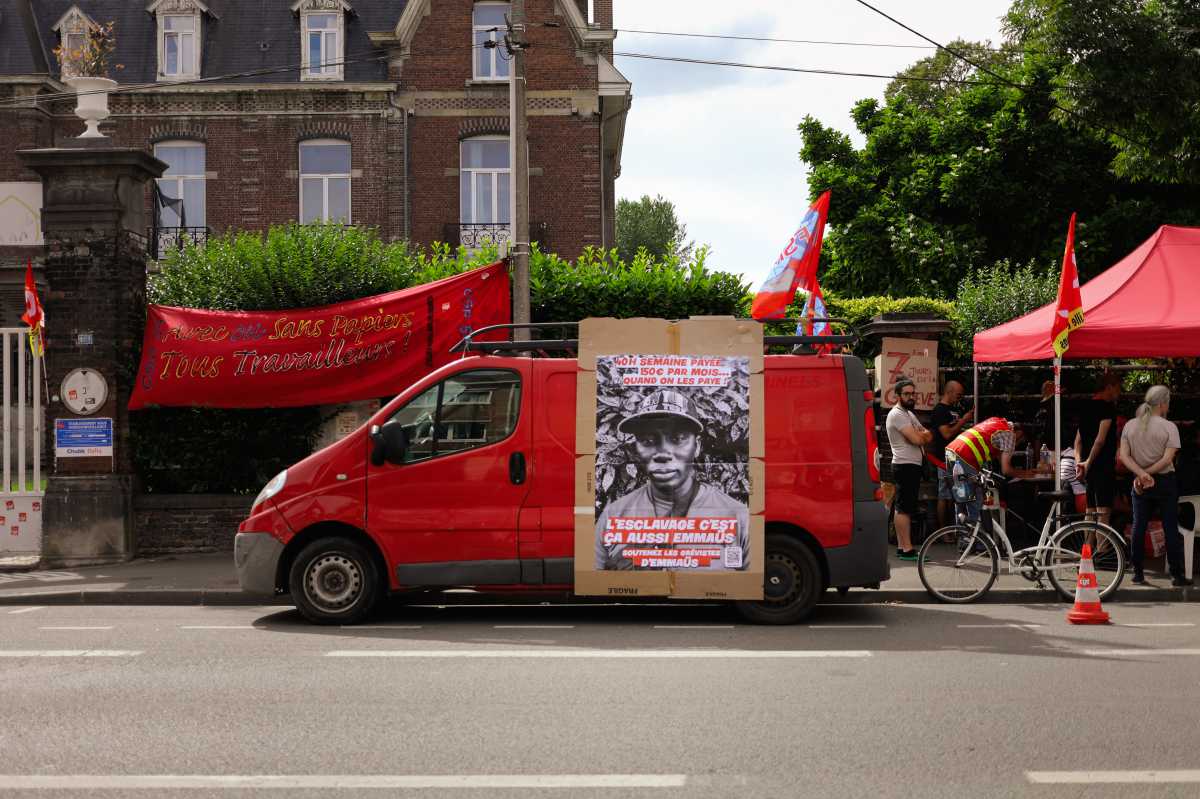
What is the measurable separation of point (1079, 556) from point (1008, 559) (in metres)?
0.58

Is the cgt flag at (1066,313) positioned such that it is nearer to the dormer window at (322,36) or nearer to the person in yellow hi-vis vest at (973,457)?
the person in yellow hi-vis vest at (973,457)

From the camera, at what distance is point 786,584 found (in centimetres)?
957

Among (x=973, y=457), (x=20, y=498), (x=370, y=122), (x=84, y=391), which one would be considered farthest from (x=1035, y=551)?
(x=370, y=122)

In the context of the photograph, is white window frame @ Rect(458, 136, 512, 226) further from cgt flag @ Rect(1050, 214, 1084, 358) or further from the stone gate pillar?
cgt flag @ Rect(1050, 214, 1084, 358)

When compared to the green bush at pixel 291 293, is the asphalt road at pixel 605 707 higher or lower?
lower

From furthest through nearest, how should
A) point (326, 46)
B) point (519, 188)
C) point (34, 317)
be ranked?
1. point (326, 46)
2. point (34, 317)
3. point (519, 188)

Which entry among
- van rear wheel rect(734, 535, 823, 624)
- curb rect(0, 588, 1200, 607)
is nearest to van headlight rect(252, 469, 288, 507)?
curb rect(0, 588, 1200, 607)

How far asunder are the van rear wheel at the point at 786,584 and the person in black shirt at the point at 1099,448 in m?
4.01

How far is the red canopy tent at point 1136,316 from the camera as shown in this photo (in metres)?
12.4

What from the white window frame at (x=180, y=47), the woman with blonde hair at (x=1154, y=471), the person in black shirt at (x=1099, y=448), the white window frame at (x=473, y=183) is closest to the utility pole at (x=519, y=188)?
the person in black shirt at (x=1099, y=448)

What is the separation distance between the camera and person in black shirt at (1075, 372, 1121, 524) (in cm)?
1245

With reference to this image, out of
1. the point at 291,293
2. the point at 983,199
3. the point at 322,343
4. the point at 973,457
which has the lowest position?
the point at 973,457

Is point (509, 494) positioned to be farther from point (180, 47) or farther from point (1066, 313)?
point (180, 47)

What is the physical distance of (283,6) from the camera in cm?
3030
